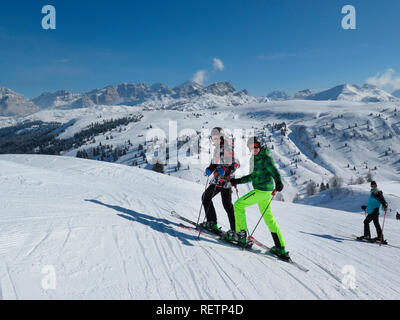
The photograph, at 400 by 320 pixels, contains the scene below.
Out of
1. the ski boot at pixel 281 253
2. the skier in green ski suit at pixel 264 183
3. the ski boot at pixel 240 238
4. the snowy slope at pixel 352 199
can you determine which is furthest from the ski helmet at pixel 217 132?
the snowy slope at pixel 352 199

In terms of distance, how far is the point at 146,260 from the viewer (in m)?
4.55

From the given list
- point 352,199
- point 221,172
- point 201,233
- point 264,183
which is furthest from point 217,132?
point 352,199

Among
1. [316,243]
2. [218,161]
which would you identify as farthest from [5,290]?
[316,243]

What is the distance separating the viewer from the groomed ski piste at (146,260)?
3.69m

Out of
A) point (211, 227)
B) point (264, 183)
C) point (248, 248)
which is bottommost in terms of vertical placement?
point (248, 248)

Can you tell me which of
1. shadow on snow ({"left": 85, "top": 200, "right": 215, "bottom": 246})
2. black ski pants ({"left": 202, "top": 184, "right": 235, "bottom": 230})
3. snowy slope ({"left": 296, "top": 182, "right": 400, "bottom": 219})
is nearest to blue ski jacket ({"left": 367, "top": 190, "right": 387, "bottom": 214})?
black ski pants ({"left": 202, "top": 184, "right": 235, "bottom": 230})

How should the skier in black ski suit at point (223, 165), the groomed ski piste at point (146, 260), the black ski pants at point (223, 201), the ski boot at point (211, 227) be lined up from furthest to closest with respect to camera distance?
the ski boot at point (211, 227), the black ski pants at point (223, 201), the skier in black ski suit at point (223, 165), the groomed ski piste at point (146, 260)

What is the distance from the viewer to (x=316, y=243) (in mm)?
7344

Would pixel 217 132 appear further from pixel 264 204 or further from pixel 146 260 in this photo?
pixel 146 260

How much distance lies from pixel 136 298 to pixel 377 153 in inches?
8873

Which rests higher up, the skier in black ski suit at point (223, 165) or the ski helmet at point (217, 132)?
the ski helmet at point (217, 132)

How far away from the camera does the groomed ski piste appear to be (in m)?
3.69

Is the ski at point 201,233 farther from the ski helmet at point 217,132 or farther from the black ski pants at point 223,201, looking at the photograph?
the ski helmet at point 217,132

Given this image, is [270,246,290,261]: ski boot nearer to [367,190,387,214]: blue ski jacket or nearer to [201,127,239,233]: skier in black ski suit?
[201,127,239,233]: skier in black ski suit
